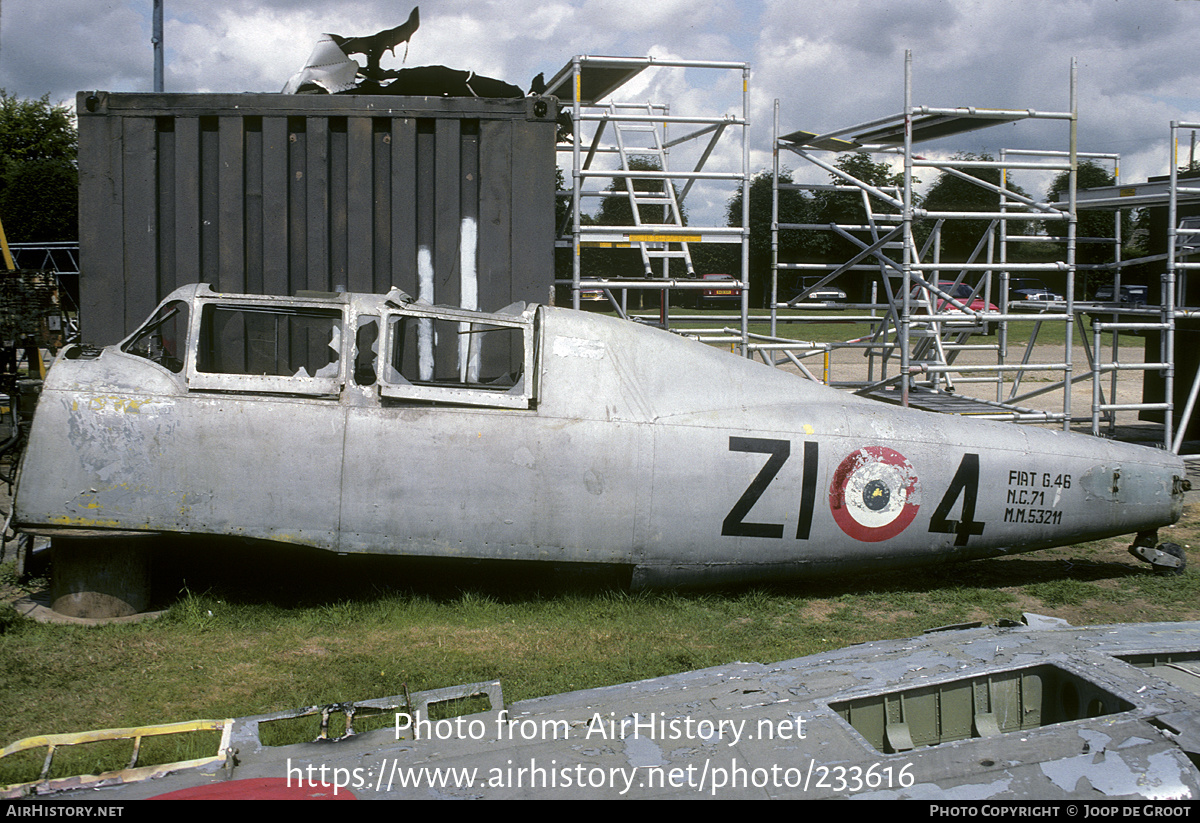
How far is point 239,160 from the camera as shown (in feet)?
25.3

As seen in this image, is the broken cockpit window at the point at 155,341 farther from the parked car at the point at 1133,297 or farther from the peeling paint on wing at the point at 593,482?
the parked car at the point at 1133,297

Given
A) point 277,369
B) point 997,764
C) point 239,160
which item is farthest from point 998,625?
point 239,160

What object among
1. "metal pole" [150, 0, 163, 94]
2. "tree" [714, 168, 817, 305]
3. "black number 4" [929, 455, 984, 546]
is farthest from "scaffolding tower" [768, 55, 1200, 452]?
"tree" [714, 168, 817, 305]

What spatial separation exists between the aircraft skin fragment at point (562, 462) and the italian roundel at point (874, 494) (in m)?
0.01

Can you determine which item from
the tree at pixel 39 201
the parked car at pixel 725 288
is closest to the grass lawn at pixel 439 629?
the parked car at pixel 725 288

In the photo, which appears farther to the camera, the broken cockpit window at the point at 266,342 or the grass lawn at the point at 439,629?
the broken cockpit window at the point at 266,342

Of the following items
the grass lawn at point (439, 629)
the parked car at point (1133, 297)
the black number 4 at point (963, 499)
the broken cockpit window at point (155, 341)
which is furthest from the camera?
the parked car at point (1133, 297)

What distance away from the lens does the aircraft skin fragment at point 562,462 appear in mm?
5727

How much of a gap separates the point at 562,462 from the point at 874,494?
2.13 m

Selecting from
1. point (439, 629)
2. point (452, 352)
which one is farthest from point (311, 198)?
point (439, 629)

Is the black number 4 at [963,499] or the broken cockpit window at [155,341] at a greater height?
the broken cockpit window at [155,341]

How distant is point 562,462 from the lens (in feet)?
19.5

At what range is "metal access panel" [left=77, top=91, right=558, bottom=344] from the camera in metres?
7.66
